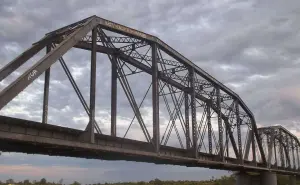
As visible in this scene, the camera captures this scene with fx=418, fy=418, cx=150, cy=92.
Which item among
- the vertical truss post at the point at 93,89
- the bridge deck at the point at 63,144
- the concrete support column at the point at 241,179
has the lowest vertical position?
the concrete support column at the point at 241,179

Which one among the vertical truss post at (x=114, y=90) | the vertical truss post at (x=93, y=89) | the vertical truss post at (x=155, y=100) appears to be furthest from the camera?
the vertical truss post at (x=155, y=100)

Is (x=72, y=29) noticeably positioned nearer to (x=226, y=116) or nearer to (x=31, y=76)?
(x=31, y=76)

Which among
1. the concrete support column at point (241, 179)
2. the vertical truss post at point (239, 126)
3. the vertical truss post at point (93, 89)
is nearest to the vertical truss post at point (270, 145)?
the concrete support column at point (241, 179)

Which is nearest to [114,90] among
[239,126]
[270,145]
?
[239,126]

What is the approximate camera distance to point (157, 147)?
1390 inches

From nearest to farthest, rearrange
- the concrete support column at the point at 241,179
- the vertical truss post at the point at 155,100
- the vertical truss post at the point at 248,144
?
the vertical truss post at the point at 155,100, the vertical truss post at the point at 248,144, the concrete support column at the point at 241,179

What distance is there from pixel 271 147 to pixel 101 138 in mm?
64684

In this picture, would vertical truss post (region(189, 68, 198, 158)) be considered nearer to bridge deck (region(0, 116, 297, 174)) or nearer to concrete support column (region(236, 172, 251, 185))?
bridge deck (region(0, 116, 297, 174))

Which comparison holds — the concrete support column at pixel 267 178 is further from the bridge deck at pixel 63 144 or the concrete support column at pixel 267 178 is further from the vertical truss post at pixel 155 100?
the vertical truss post at pixel 155 100

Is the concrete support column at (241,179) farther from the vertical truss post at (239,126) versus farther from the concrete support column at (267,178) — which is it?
the vertical truss post at (239,126)

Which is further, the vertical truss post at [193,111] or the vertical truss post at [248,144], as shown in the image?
the vertical truss post at [248,144]

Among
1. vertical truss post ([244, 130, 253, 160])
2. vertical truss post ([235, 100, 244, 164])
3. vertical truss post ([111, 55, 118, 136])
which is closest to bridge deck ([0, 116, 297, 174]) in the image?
vertical truss post ([111, 55, 118, 136])

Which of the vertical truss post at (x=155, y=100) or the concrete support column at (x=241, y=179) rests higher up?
the vertical truss post at (x=155, y=100)

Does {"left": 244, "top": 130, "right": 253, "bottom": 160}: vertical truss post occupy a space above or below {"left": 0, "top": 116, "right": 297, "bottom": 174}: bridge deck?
above
